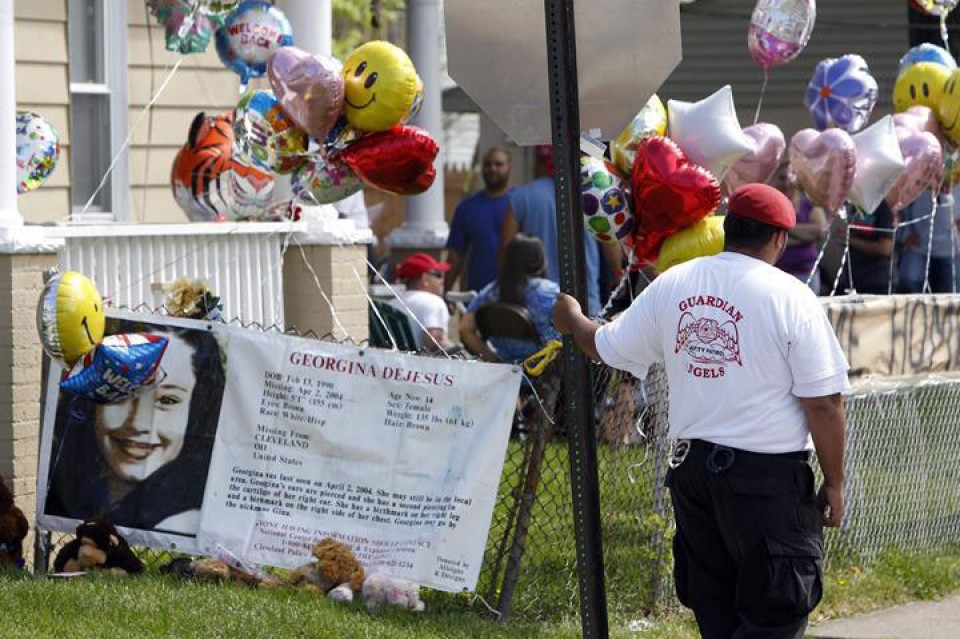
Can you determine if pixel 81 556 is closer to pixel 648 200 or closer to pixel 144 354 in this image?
pixel 144 354

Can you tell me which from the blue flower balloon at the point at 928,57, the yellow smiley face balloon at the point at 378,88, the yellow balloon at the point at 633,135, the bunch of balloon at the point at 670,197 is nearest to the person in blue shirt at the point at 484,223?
the blue flower balloon at the point at 928,57

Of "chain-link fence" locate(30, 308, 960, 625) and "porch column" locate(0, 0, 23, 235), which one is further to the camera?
"porch column" locate(0, 0, 23, 235)

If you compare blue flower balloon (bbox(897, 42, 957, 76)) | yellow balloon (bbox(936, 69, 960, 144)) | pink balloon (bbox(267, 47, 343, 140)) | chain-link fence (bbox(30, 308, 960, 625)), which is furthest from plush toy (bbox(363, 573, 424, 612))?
blue flower balloon (bbox(897, 42, 957, 76))

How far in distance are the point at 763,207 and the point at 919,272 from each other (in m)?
6.49

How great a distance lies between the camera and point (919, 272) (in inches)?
448

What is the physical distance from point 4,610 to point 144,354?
1.25 metres

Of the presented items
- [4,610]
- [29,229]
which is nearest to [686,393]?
[4,610]

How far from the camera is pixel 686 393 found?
17.3 ft

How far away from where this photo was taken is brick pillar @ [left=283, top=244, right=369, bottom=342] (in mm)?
8945

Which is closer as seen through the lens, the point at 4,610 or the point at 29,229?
the point at 4,610

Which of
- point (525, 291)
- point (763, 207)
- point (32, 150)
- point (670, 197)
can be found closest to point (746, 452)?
point (763, 207)

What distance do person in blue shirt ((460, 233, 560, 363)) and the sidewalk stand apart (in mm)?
3327

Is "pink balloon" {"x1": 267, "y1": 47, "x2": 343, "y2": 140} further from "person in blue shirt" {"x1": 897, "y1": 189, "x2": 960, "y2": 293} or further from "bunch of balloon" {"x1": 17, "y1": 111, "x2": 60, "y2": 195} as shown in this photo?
"person in blue shirt" {"x1": 897, "y1": 189, "x2": 960, "y2": 293}

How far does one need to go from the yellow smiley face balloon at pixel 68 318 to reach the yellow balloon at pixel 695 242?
237cm
